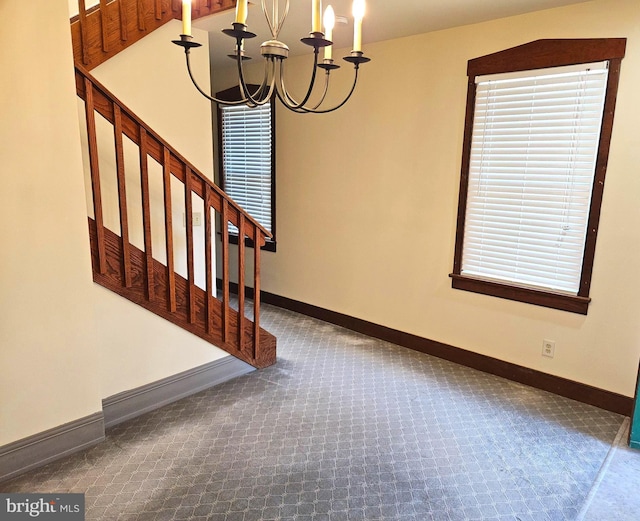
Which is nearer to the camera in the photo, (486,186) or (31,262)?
(31,262)

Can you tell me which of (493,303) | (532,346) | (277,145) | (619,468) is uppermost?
(277,145)

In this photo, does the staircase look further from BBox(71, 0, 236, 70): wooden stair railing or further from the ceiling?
the ceiling

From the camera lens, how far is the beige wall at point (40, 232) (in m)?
1.93

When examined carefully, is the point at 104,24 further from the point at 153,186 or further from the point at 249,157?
the point at 249,157

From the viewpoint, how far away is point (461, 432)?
2.54 m

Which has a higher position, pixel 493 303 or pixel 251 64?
pixel 251 64

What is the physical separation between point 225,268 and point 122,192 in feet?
2.86

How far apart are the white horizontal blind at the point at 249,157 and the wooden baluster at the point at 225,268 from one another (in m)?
1.87

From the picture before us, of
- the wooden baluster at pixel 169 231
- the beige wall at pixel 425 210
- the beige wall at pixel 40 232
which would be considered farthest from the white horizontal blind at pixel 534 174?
the beige wall at pixel 40 232

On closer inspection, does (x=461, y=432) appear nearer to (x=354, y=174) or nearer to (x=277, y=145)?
(x=354, y=174)

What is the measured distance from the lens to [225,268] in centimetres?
304

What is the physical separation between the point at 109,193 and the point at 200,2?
1.46m

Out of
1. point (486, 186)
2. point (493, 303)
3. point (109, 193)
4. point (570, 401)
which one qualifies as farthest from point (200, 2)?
point (570, 401)

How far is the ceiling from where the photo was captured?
2.71 metres
